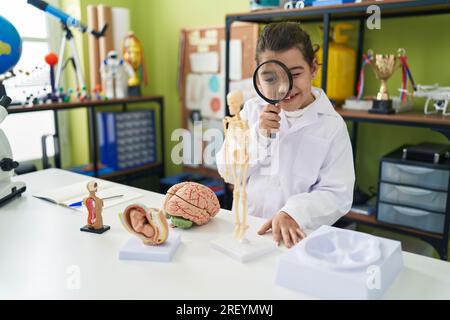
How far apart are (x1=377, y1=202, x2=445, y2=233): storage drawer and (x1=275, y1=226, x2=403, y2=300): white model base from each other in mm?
1100

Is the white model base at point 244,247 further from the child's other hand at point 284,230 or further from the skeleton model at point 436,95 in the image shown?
the skeleton model at point 436,95

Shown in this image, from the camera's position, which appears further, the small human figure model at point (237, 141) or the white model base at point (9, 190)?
the white model base at point (9, 190)

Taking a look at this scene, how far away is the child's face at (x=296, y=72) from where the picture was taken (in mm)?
1104

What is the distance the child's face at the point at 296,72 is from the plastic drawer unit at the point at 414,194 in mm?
830

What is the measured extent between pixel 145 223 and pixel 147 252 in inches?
2.5

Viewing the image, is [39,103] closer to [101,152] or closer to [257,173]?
[101,152]

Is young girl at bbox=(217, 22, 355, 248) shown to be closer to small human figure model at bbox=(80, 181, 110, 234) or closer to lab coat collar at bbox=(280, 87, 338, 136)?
lab coat collar at bbox=(280, 87, 338, 136)

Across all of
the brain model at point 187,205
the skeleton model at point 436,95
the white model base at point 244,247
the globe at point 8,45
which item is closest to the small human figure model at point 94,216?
the brain model at point 187,205

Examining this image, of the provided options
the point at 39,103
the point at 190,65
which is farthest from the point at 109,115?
the point at 190,65

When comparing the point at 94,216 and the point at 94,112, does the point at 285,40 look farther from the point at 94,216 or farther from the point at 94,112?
the point at 94,112

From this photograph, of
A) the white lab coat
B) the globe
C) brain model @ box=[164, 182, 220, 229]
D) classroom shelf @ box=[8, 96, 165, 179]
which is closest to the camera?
brain model @ box=[164, 182, 220, 229]

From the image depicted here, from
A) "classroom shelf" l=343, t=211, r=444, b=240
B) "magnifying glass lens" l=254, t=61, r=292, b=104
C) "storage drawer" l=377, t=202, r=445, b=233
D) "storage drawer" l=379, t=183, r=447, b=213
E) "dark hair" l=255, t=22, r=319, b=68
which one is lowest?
"classroom shelf" l=343, t=211, r=444, b=240

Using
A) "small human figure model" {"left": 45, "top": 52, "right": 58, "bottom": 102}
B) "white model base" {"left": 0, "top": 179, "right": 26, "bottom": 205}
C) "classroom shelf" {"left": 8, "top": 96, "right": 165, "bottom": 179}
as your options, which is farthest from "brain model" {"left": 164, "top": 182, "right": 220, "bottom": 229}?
"small human figure model" {"left": 45, "top": 52, "right": 58, "bottom": 102}

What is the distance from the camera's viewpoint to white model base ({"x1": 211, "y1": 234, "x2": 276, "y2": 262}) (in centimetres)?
89
